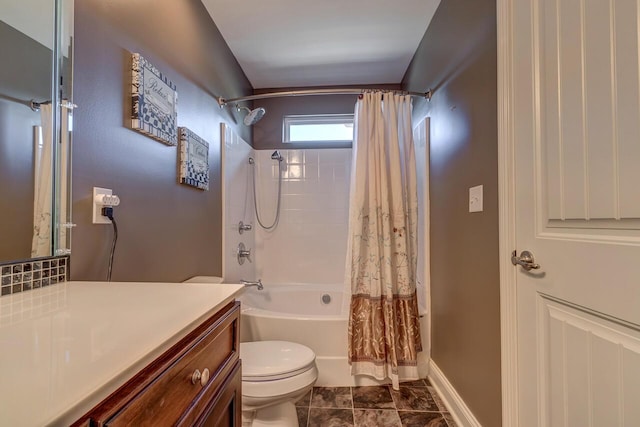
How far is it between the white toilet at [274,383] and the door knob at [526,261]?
1.01m

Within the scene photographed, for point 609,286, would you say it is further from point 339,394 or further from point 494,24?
point 339,394

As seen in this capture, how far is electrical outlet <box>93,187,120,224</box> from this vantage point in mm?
969

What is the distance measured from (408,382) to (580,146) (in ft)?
5.61

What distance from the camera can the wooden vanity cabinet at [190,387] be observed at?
0.41 metres

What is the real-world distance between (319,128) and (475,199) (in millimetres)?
1951

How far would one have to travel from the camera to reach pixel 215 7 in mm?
1816

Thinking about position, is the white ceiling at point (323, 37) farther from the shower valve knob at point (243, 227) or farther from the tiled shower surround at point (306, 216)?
the shower valve knob at point (243, 227)

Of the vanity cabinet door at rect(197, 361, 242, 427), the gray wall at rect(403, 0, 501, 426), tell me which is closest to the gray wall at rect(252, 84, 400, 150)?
the gray wall at rect(403, 0, 501, 426)

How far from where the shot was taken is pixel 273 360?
53.6 inches

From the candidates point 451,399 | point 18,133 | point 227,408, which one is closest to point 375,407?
point 451,399

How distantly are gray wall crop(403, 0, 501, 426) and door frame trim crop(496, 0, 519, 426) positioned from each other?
7 cm

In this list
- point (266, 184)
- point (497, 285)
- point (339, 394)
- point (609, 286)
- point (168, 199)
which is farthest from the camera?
point (266, 184)

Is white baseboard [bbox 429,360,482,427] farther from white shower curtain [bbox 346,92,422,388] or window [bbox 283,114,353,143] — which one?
window [bbox 283,114,353,143]

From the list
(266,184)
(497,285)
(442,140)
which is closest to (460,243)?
(497,285)
